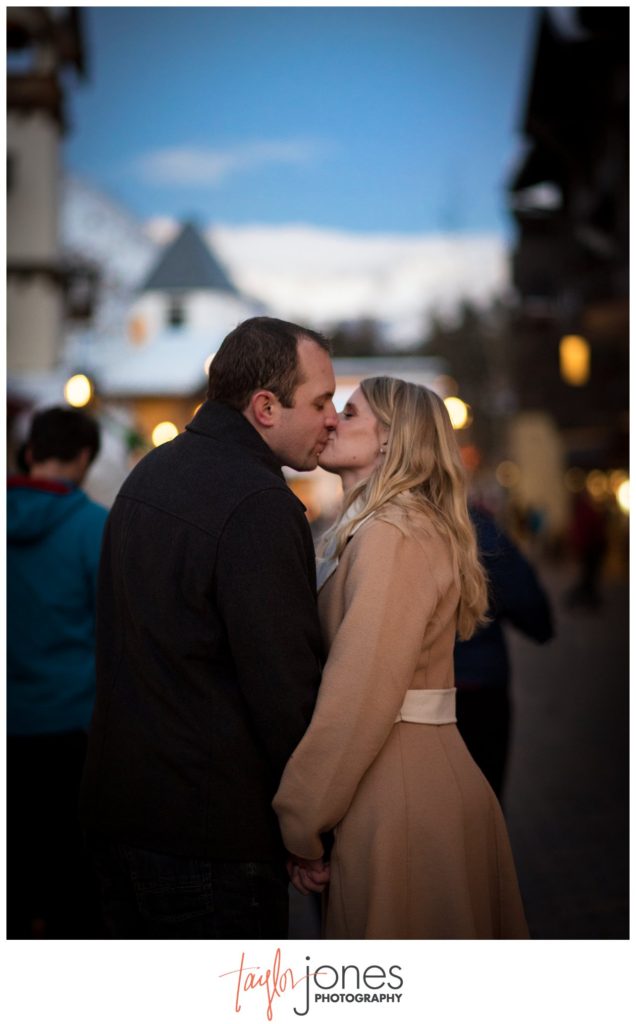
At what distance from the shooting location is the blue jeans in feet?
9.92

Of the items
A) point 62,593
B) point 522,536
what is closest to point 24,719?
point 62,593

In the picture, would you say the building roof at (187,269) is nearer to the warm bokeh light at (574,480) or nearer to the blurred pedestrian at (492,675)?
the warm bokeh light at (574,480)

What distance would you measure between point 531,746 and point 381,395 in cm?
746

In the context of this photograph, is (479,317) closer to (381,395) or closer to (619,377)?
(619,377)

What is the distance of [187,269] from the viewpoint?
56781 millimetres

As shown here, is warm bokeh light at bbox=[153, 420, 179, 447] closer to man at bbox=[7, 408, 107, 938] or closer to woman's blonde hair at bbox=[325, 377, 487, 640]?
man at bbox=[7, 408, 107, 938]

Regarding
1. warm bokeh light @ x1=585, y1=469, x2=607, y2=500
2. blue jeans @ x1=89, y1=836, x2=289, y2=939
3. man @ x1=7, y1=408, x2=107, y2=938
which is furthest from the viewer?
warm bokeh light @ x1=585, y1=469, x2=607, y2=500

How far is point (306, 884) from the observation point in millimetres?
3150

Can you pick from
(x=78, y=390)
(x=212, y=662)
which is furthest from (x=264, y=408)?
(x=78, y=390)

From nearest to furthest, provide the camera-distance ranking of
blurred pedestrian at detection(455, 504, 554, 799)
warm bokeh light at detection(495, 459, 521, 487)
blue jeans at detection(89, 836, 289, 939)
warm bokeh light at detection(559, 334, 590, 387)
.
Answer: blue jeans at detection(89, 836, 289, 939), blurred pedestrian at detection(455, 504, 554, 799), warm bokeh light at detection(559, 334, 590, 387), warm bokeh light at detection(495, 459, 521, 487)

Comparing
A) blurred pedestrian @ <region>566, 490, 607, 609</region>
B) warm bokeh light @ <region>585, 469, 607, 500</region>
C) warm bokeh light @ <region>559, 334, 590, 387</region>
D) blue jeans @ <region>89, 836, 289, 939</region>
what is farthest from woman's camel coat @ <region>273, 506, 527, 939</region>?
warm bokeh light @ <region>585, 469, 607, 500</region>

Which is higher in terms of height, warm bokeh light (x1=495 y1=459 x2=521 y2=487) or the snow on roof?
the snow on roof

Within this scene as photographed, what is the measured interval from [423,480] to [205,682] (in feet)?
2.71

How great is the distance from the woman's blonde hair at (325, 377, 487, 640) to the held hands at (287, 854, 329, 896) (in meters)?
0.74
